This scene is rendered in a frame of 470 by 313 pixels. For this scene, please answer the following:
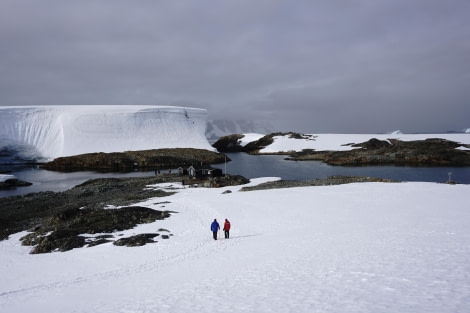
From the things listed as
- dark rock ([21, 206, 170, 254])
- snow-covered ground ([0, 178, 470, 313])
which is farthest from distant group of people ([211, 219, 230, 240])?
dark rock ([21, 206, 170, 254])

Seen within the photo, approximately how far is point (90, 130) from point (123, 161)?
20.8 metres

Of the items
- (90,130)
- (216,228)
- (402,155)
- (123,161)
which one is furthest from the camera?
(90,130)

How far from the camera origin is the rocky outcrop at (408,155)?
62.6m

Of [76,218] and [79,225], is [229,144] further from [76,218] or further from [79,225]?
[79,225]

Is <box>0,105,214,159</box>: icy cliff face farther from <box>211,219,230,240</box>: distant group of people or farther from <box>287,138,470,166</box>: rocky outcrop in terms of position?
<box>211,219,230,240</box>: distant group of people

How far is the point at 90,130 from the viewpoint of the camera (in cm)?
8200

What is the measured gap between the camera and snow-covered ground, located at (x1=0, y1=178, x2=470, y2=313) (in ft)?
22.4

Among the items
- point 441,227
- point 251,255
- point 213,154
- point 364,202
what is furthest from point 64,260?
point 213,154

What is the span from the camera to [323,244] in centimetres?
1216

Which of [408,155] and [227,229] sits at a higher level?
[408,155]

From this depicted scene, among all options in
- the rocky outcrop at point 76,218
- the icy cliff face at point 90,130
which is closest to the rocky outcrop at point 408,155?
the icy cliff face at point 90,130

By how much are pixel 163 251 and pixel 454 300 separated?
11065mm

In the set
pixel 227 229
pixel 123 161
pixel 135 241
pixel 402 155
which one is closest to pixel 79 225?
pixel 135 241

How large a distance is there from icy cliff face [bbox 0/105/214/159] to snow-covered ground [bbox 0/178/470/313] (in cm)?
6715
